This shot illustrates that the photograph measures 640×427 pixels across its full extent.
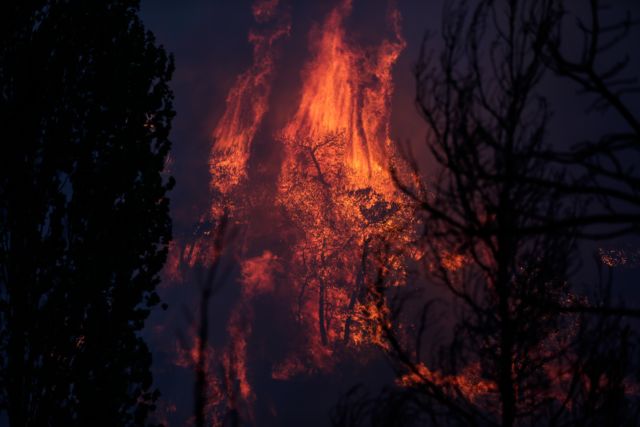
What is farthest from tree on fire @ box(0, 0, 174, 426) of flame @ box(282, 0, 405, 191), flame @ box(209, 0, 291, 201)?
flame @ box(209, 0, 291, 201)

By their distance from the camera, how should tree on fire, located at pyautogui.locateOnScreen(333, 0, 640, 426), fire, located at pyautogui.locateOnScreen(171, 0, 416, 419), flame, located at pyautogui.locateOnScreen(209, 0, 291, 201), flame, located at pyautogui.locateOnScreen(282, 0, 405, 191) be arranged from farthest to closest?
flame, located at pyautogui.locateOnScreen(209, 0, 291, 201) < flame, located at pyautogui.locateOnScreen(282, 0, 405, 191) < fire, located at pyautogui.locateOnScreen(171, 0, 416, 419) < tree on fire, located at pyautogui.locateOnScreen(333, 0, 640, 426)

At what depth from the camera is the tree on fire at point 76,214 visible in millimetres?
6340

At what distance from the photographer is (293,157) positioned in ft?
115

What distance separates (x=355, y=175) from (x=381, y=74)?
1203cm

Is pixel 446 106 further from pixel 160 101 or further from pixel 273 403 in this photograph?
pixel 273 403

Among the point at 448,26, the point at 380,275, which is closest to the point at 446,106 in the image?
the point at 448,26

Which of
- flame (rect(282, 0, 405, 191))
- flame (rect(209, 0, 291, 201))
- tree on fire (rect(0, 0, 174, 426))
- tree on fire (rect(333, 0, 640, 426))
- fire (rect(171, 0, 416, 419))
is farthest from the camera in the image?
flame (rect(209, 0, 291, 201))

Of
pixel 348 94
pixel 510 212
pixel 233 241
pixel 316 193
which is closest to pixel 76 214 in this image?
pixel 233 241

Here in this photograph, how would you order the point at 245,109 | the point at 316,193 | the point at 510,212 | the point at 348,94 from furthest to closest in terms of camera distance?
the point at 245,109 → the point at 348,94 → the point at 316,193 → the point at 510,212

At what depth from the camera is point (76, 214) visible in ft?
22.2

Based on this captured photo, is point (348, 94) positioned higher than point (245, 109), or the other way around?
point (245, 109)

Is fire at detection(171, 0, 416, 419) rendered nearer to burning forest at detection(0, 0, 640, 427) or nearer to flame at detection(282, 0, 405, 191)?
flame at detection(282, 0, 405, 191)

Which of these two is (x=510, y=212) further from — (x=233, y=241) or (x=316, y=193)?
(x=316, y=193)

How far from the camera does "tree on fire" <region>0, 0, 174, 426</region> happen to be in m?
6.34
